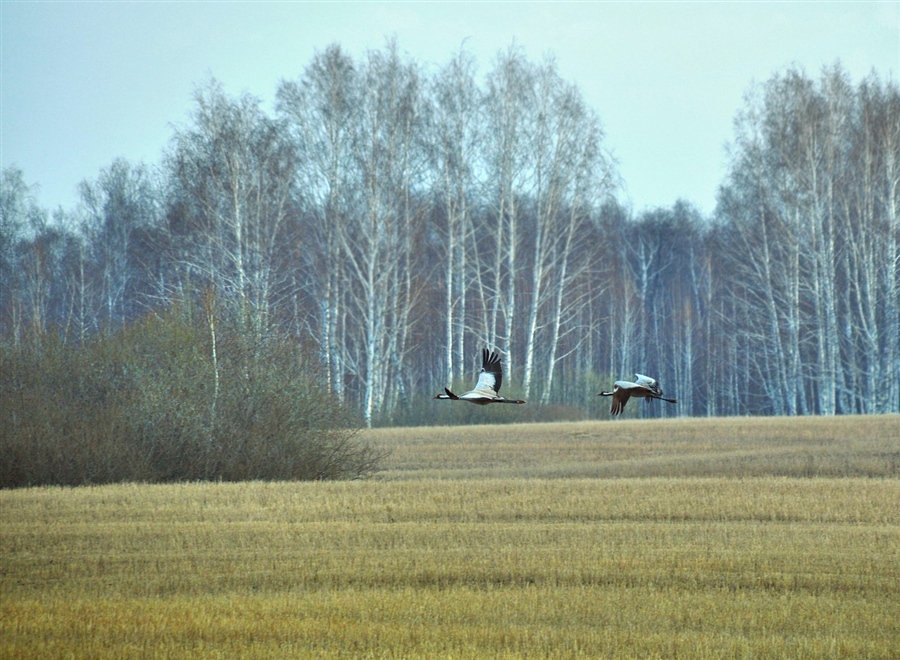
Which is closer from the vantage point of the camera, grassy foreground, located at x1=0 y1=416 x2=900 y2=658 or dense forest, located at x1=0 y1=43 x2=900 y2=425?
grassy foreground, located at x1=0 y1=416 x2=900 y2=658

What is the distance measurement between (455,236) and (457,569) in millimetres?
25733

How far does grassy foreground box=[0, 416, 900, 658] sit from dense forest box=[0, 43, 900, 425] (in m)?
8.32

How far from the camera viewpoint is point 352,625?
434 inches

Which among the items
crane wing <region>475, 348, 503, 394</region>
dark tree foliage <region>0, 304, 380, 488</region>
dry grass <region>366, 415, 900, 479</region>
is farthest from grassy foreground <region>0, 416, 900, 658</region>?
crane wing <region>475, 348, 503, 394</region>

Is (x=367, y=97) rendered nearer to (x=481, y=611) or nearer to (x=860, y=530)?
(x=860, y=530)

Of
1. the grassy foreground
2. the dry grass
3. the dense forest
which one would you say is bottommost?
the grassy foreground

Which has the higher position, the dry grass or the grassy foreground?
the dry grass

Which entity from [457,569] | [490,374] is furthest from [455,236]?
[490,374]

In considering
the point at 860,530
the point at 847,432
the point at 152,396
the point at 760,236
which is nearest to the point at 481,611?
the point at 860,530

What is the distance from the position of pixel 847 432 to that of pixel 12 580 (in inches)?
932

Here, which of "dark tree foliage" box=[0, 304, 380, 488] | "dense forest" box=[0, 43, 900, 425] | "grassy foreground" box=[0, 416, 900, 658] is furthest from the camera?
"dense forest" box=[0, 43, 900, 425]

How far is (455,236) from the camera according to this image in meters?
38.7

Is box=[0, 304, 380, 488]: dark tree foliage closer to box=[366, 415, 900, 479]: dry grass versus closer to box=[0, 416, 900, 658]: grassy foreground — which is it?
box=[0, 416, 900, 658]: grassy foreground

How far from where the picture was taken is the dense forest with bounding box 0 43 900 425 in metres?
35.7
